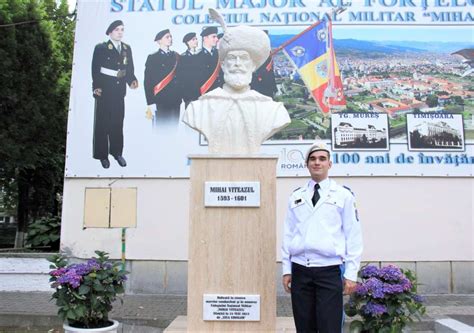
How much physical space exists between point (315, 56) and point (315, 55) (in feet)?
0.05

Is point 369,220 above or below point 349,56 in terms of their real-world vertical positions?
below

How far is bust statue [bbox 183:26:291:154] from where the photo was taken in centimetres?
383

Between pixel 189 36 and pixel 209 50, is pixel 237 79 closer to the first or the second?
pixel 209 50

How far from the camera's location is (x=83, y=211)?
6.92 m

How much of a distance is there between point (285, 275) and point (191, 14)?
5.19 metres

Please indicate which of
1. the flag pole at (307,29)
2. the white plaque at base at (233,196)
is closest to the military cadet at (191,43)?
the flag pole at (307,29)

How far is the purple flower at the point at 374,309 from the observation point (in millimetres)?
3445

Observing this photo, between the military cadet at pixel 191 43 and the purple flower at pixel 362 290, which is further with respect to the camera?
the military cadet at pixel 191 43

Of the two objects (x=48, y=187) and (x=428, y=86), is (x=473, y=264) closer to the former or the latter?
(x=428, y=86)

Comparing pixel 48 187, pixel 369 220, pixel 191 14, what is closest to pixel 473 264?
pixel 369 220

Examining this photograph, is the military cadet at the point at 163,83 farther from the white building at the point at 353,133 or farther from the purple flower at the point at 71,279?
the purple flower at the point at 71,279

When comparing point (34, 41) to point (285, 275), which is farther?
point (34, 41)

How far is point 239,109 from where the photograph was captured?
3875 mm

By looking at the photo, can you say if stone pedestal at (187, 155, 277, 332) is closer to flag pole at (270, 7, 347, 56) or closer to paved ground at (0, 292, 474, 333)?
paved ground at (0, 292, 474, 333)
